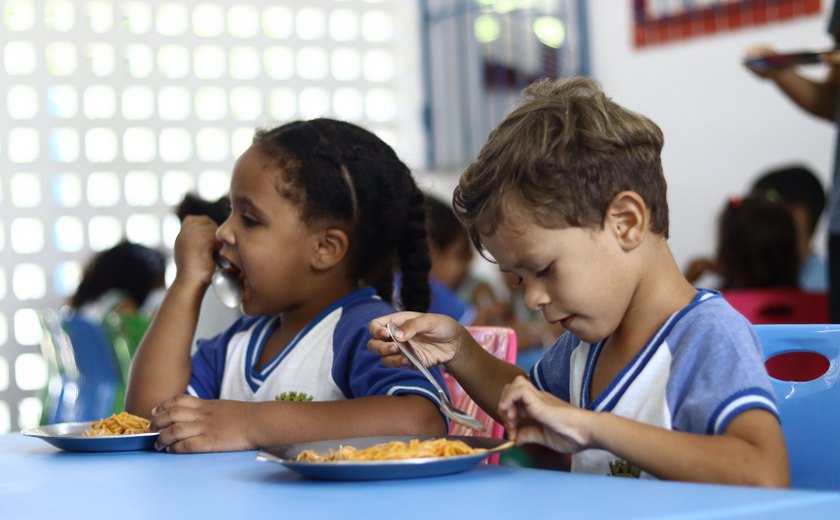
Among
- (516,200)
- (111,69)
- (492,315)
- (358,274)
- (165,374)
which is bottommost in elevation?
(492,315)

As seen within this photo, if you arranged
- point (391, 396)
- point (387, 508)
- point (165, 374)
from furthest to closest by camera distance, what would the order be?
point (165, 374) < point (391, 396) < point (387, 508)

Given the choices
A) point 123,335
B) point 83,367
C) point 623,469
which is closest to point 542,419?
point 623,469

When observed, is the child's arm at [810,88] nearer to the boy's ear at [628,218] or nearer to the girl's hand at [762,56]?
the girl's hand at [762,56]

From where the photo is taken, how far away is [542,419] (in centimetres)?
91

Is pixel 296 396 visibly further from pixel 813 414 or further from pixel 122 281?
pixel 122 281

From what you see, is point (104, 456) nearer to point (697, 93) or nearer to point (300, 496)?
point (300, 496)

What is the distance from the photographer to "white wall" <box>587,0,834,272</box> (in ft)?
13.0

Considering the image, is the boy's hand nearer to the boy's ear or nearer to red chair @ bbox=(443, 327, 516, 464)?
red chair @ bbox=(443, 327, 516, 464)

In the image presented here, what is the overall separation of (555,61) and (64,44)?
2.14 meters

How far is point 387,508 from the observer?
0.76m

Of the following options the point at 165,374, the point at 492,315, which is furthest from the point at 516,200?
the point at 492,315

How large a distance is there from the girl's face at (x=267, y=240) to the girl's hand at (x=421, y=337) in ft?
1.24

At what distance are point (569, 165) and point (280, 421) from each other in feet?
1.35

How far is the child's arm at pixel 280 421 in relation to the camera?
3.94 ft
